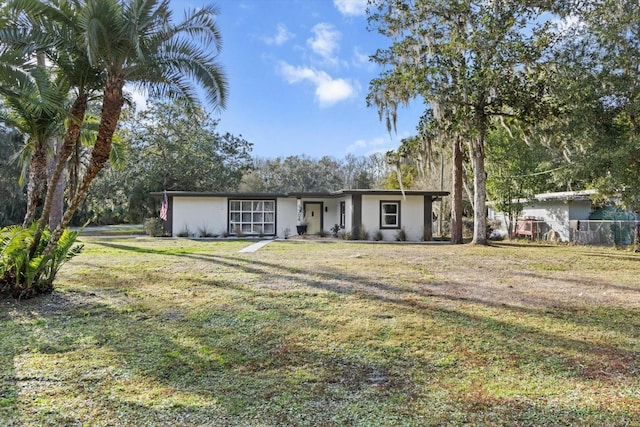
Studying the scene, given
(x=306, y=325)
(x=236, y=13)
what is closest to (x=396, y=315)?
(x=306, y=325)

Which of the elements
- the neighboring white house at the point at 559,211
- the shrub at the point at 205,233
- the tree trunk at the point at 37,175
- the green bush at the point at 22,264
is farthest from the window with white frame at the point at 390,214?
the green bush at the point at 22,264

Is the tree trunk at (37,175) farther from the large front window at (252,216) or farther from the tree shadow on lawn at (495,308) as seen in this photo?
the large front window at (252,216)

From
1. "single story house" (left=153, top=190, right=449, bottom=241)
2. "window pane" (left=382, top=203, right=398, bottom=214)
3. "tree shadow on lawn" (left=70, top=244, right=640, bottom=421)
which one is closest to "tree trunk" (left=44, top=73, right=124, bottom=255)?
"tree shadow on lawn" (left=70, top=244, right=640, bottom=421)

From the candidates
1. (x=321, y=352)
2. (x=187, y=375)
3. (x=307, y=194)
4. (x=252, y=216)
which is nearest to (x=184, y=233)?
(x=252, y=216)

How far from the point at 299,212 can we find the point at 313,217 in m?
1.39

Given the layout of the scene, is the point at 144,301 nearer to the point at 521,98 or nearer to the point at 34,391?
the point at 34,391

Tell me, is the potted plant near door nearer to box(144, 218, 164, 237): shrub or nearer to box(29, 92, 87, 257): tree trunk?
box(144, 218, 164, 237): shrub

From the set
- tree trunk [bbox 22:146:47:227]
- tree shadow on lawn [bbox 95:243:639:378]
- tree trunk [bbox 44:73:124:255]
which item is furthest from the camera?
tree trunk [bbox 22:146:47:227]

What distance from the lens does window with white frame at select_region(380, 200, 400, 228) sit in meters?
19.9

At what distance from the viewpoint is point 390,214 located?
19.9 m

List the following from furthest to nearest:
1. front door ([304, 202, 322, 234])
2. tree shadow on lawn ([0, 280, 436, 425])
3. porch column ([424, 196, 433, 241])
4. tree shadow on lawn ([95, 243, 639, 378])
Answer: front door ([304, 202, 322, 234]) → porch column ([424, 196, 433, 241]) → tree shadow on lawn ([95, 243, 639, 378]) → tree shadow on lawn ([0, 280, 436, 425])

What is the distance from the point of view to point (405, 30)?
15047 millimetres

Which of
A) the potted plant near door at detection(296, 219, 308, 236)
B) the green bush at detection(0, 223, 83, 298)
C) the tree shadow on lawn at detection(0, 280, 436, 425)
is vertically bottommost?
the tree shadow on lawn at detection(0, 280, 436, 425)

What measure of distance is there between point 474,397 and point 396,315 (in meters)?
2.40
